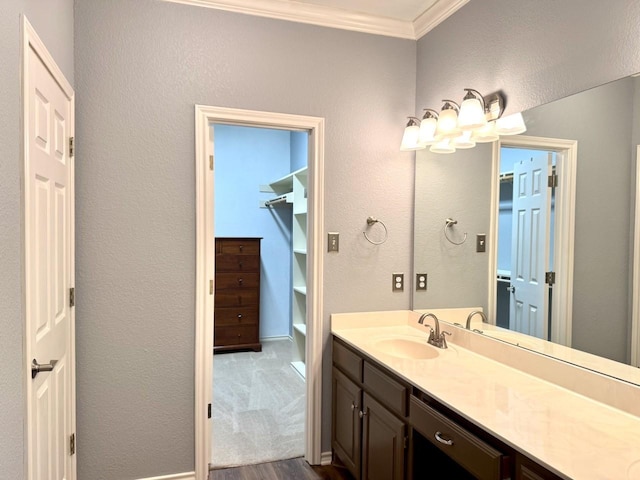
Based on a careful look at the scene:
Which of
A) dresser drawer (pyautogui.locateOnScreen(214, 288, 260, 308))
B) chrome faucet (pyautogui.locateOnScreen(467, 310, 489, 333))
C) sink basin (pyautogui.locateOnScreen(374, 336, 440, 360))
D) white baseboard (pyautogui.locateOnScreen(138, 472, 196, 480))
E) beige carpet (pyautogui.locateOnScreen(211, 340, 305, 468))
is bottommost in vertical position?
beige carpet (pyautogui.locateOnScreen(211, 340, 305, 468))

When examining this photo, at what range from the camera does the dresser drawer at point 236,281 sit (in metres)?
4.84

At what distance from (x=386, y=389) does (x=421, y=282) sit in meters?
0.94

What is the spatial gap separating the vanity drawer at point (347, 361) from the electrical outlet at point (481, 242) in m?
0.86

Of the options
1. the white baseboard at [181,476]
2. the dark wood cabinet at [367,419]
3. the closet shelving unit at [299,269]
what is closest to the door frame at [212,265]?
the white baseboard at [181,476]

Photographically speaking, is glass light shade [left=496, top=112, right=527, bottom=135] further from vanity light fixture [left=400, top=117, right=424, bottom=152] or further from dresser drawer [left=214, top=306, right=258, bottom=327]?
dresser drawer [left=214, top=306, right=258, bottom=327]

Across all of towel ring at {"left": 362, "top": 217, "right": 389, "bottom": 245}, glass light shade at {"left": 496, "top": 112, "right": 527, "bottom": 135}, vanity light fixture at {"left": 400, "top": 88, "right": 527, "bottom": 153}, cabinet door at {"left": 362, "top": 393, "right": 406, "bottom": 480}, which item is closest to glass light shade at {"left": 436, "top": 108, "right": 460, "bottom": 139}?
vanity light fixture at {"left": 400, "top": 88, "right": 527, "bottom": 153}

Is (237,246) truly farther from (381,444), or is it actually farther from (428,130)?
(381,444)

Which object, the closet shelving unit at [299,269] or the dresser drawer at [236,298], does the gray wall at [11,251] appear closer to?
the closet shelving unit at [299,269]

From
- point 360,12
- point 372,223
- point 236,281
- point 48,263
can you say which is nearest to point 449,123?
point 372,223

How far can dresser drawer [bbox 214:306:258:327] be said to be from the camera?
4872 mm

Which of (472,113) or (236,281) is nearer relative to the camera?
(472,113)

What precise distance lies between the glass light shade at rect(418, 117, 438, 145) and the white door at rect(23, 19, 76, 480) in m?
1.82

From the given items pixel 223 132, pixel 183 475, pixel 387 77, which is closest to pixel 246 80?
pixel 387 77

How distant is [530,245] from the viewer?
198cm
